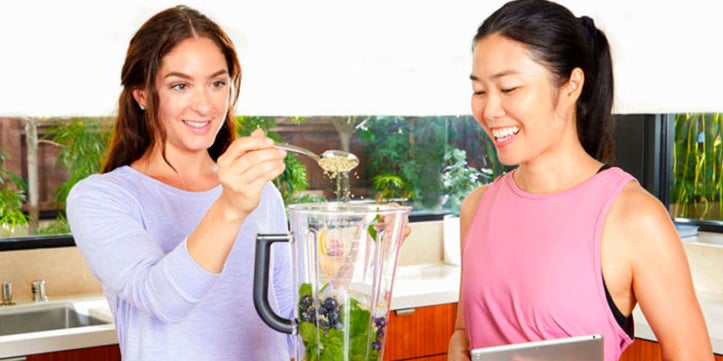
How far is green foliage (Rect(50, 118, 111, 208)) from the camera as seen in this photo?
10.1ft

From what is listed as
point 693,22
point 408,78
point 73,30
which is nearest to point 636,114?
point 693,22

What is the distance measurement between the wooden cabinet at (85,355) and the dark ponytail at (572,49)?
4.31ft

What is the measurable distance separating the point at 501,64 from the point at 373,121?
7.32ft

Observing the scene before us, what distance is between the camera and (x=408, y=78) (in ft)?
11.8

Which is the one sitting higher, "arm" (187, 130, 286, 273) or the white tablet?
"arm" (187, 130, 286, 273)

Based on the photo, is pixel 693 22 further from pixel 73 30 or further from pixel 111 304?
pixel 111 304

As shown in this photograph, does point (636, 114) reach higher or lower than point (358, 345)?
higher

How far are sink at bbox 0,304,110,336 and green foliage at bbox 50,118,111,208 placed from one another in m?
0.38

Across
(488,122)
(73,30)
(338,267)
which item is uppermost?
(73,30)

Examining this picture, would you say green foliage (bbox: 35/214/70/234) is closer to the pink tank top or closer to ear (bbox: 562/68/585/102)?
the pink tank top

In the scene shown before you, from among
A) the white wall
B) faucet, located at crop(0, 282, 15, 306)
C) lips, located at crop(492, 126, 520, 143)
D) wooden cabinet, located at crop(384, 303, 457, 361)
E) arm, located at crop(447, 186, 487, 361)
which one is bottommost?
wooden cabinet, located at crop(384, 303, 457, 361)

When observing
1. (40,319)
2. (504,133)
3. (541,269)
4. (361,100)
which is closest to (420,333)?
(361,100)

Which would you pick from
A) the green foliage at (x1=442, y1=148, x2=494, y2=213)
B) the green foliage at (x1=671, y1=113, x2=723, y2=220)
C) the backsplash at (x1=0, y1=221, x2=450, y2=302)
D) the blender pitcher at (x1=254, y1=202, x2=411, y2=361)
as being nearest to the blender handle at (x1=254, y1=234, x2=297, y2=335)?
the blender pitcher at (x1=254, y1=202, x2=411, y2=361)

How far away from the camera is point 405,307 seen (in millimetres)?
3031
